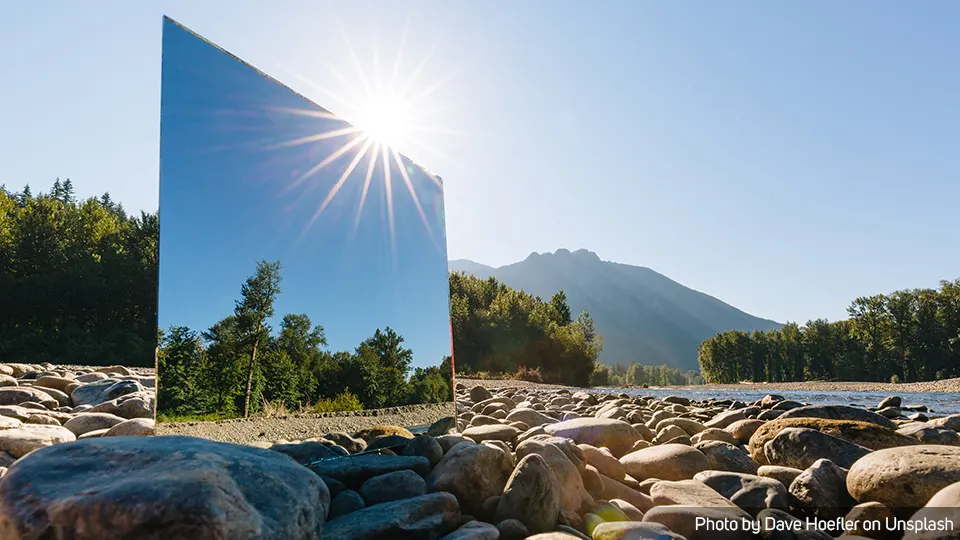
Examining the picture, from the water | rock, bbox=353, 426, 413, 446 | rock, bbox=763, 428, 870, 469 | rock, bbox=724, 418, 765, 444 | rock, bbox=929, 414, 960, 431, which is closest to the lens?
rock, bbox=353, 426, 413, 446

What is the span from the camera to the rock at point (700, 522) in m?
2.23

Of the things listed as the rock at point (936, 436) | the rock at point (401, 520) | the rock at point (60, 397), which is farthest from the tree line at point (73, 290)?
the rock at point (936, 436)

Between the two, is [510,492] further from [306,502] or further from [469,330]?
[469,330]

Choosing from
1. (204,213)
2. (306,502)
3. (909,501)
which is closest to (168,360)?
(204,213)

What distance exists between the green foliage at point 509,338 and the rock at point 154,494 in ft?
73.8

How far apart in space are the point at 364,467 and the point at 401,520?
645mm

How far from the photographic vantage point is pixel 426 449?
310cm

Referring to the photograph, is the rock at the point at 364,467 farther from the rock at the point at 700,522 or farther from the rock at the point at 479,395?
the rock at the point at 479,395

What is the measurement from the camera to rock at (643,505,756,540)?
223 centimetres

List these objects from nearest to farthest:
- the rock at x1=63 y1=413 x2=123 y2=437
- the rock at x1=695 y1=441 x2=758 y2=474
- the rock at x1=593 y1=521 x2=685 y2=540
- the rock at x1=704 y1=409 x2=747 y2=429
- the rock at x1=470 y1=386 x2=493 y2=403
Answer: the rock at x1=593 y1=521 x2=685 y2=540 → the rock at x1=695 y1=441 x2=758 y2=474 → the rock at x1=63 y1=413 x2=123 y2=437 → the rock at x1=704 y1=409 x2=747 y2=429 → the rock at x1=470 y1=386 x2=493 y2=403

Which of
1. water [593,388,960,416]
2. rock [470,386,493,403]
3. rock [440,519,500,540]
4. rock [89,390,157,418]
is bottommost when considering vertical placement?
water [593,388,960,416]

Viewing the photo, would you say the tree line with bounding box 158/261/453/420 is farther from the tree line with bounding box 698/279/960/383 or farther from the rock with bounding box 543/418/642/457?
the tree line with bounding box 698/279/960/383

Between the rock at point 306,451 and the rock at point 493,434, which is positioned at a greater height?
the rock at point 306,451

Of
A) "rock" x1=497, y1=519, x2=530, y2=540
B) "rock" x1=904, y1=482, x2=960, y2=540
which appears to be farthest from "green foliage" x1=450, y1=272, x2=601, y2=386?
"rock" x1=904, y1=482, x2=960, y2=540
